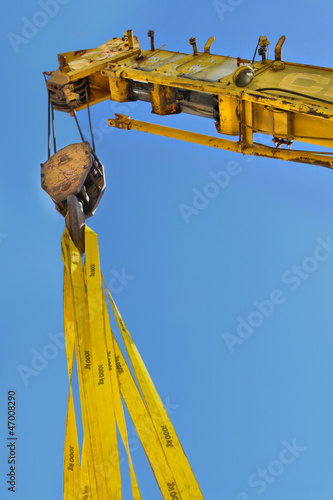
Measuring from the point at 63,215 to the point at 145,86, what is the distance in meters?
→ 2.07

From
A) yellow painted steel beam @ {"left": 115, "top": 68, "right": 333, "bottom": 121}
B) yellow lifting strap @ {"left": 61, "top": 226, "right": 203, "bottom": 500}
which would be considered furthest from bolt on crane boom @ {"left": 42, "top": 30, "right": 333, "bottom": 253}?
yellow lifting strap @ {"left": 61, "top": 226, "right": 203, "bottom": 500}

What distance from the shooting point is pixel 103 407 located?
35.8ft

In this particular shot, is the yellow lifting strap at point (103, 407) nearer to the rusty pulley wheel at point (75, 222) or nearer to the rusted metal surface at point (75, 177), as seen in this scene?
the rusty pulley wheel at point (75, 222)

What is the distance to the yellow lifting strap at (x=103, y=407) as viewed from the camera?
10.5 metres

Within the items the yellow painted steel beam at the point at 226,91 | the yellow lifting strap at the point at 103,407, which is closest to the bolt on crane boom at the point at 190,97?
the yellow painted steel beam at the point at 226,91

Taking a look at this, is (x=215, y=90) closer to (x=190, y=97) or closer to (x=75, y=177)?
(x=190, y=97)

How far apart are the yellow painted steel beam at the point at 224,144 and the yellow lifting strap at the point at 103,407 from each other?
204 centimetres

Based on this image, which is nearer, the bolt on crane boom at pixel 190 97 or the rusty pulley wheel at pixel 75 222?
the bolt on crane boom at pixel 190 97

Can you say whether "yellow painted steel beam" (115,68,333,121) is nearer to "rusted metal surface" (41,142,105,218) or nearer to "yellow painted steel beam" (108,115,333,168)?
"yellow painted steel beam" (108,115,333,168)

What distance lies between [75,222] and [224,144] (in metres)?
2.18

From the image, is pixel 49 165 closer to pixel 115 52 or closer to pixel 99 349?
pixel 115 52

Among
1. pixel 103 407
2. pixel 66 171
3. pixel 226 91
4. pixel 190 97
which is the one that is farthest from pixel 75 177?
pixel 103 407

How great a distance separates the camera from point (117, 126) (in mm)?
13484

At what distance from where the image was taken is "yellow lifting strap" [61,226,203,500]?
10.5 metres
